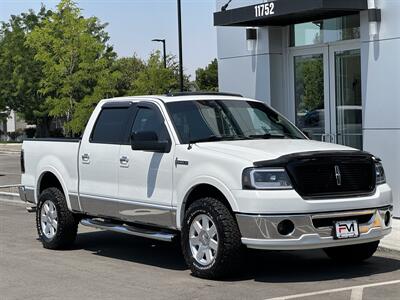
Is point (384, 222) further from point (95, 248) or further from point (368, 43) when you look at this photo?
point (368, 43)

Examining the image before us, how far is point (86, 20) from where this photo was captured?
85.1ft

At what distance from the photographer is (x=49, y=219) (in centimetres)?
980

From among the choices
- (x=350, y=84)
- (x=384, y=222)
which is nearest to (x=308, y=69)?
(x=350, y=84)

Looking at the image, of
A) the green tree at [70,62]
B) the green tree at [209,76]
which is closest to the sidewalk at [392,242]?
the green tree at [70,62]

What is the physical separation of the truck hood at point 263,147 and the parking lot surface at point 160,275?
4.36 ft

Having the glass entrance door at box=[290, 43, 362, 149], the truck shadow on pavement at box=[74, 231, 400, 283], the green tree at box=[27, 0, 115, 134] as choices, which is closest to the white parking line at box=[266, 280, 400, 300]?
the truck shadow on pavement at box=[74, 231, 400, 283]

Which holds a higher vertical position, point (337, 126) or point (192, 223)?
point (337, 126)

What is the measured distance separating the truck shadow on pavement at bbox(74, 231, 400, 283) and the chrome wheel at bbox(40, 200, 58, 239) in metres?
0.44

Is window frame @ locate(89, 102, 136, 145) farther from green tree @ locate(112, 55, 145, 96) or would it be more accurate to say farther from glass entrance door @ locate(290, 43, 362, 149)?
green tree @ locate(112, 55, 145, 96)

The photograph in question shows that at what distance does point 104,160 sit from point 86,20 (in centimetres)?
1806

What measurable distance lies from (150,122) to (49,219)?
2.38 metres

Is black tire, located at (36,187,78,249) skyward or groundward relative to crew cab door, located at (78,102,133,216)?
groundward

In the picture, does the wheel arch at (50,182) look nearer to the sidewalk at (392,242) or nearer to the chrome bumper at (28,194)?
the chrome bumper at (28,194)

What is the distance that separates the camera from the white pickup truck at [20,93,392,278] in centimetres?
699
